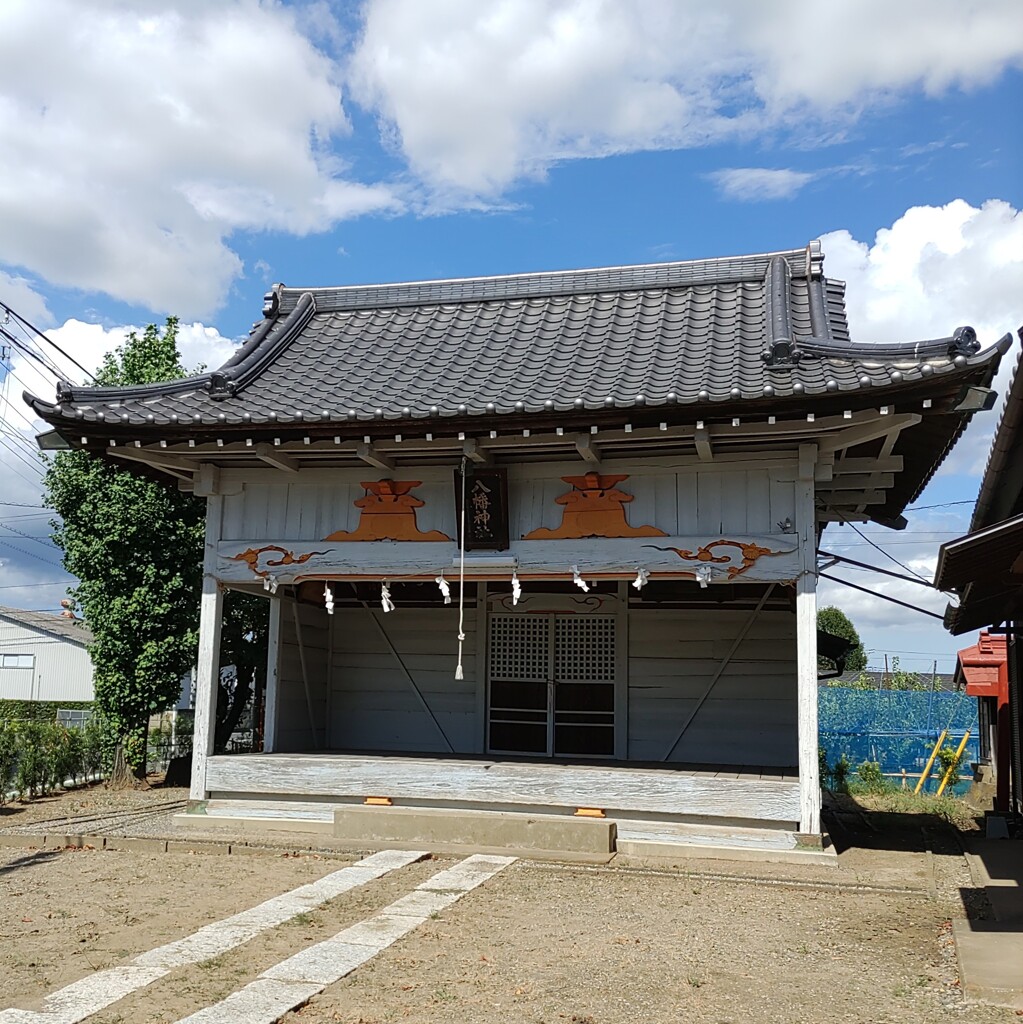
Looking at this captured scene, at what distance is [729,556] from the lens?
9000 millimetres

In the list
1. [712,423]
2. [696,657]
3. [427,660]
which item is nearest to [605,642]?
[696,657]

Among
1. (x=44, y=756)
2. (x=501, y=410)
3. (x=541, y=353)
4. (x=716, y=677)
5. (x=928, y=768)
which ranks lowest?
(x=928, y=768)

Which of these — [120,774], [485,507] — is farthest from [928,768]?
[120,774]

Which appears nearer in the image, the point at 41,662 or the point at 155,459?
the point at 155,459

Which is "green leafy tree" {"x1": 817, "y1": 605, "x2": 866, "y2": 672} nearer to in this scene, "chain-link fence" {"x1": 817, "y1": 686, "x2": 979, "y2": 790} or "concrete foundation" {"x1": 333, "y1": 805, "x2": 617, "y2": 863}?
"chain-link fence" {"x1": 817, "y1": 686, "x2": 979, "y2": 790}

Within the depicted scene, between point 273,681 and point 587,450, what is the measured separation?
520 centimetres

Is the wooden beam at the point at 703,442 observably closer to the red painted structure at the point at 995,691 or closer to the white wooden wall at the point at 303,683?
the white wooden wall at the point at 303,683

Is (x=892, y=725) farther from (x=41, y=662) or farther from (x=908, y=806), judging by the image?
(x=41, y=662)

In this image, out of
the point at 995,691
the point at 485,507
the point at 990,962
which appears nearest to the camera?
the point at 990,962

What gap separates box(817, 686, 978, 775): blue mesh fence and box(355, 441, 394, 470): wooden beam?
11.5m

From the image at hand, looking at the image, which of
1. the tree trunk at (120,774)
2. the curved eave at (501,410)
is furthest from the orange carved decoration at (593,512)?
the tree trunk at (120,774)

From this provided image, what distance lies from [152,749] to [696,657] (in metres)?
9.58

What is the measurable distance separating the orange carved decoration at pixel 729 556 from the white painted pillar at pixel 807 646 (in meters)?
0.24

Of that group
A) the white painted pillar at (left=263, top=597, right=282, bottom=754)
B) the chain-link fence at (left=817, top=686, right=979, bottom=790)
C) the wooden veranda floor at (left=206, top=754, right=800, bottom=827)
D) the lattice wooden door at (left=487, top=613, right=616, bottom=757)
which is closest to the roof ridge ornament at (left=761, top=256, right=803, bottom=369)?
the wooden veranda floor at (left=206, top=754, right=800, bottom=827)
